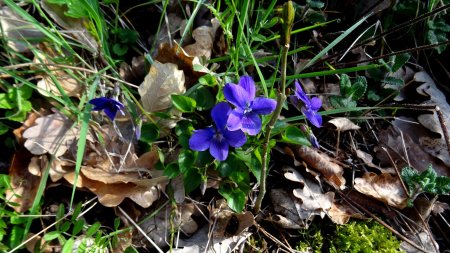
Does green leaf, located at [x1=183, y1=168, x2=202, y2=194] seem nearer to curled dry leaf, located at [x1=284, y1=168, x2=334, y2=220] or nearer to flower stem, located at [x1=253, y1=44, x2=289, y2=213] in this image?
flower stem, located at [x1=253, y1=44, x2=289, y2=213]

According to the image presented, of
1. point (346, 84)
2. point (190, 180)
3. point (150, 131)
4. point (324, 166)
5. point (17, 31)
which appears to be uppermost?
point (17, 31)

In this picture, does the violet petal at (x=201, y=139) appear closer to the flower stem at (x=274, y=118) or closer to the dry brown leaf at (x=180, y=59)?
the flower stem at (x=274, y=118)

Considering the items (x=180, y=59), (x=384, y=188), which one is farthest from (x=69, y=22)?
(x=384, y=188)

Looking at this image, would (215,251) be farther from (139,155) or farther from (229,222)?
(139,155)

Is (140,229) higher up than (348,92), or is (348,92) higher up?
(348,92)

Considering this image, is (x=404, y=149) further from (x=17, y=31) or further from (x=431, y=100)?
(x=17, y=31)

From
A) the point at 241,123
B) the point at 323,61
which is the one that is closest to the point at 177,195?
the point at 241,123
